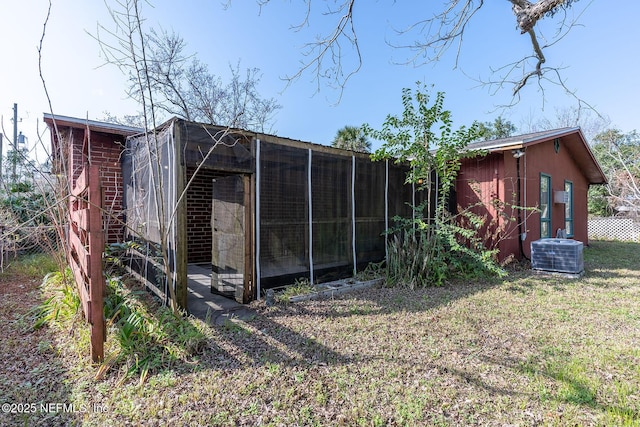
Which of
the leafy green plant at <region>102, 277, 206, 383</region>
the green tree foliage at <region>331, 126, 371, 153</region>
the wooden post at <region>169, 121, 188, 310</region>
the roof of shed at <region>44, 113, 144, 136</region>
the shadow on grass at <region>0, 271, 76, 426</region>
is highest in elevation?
the green tree foliage at <region>331, 126, 371, 153</region>

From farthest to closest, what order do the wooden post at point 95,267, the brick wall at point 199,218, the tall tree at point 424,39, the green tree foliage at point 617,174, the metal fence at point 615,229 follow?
1. the green tree foliage at point 617,174
2. the metal fence at point 615,229
3. the brick wall at point 199,218
4. the tall tree at point 424,39
5. the wooden post at point 95,267

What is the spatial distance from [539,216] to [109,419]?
948cm

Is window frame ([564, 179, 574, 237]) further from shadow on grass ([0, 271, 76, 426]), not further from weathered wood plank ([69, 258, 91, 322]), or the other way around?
shadow on grass ([0, 271, 76, 426])

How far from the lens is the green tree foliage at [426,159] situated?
17.7 ft

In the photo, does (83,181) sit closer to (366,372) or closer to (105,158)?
(105,158)

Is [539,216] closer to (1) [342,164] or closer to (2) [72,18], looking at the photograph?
(1) [342,164]

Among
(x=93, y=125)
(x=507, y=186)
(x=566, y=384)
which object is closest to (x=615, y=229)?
(x=507, y=186)

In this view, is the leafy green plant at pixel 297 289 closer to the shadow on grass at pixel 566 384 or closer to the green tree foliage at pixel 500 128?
the shadow on grass at pixel 566 384

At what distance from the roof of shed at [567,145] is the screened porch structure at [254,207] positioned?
295cm

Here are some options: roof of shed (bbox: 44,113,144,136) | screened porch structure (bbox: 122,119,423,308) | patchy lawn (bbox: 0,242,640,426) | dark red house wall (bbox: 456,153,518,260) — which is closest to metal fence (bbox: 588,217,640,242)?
dark red house wall (bbox: 456,153,518,260)

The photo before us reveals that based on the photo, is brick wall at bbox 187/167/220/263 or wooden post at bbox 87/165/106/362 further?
brick wall at bbox 187/167/220/263

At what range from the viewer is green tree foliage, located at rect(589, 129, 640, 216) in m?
14.6

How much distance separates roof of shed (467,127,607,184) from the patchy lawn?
3.68 meters

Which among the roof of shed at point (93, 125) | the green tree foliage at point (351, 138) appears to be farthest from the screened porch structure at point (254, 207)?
the green tree foliage at point (351, 138)
